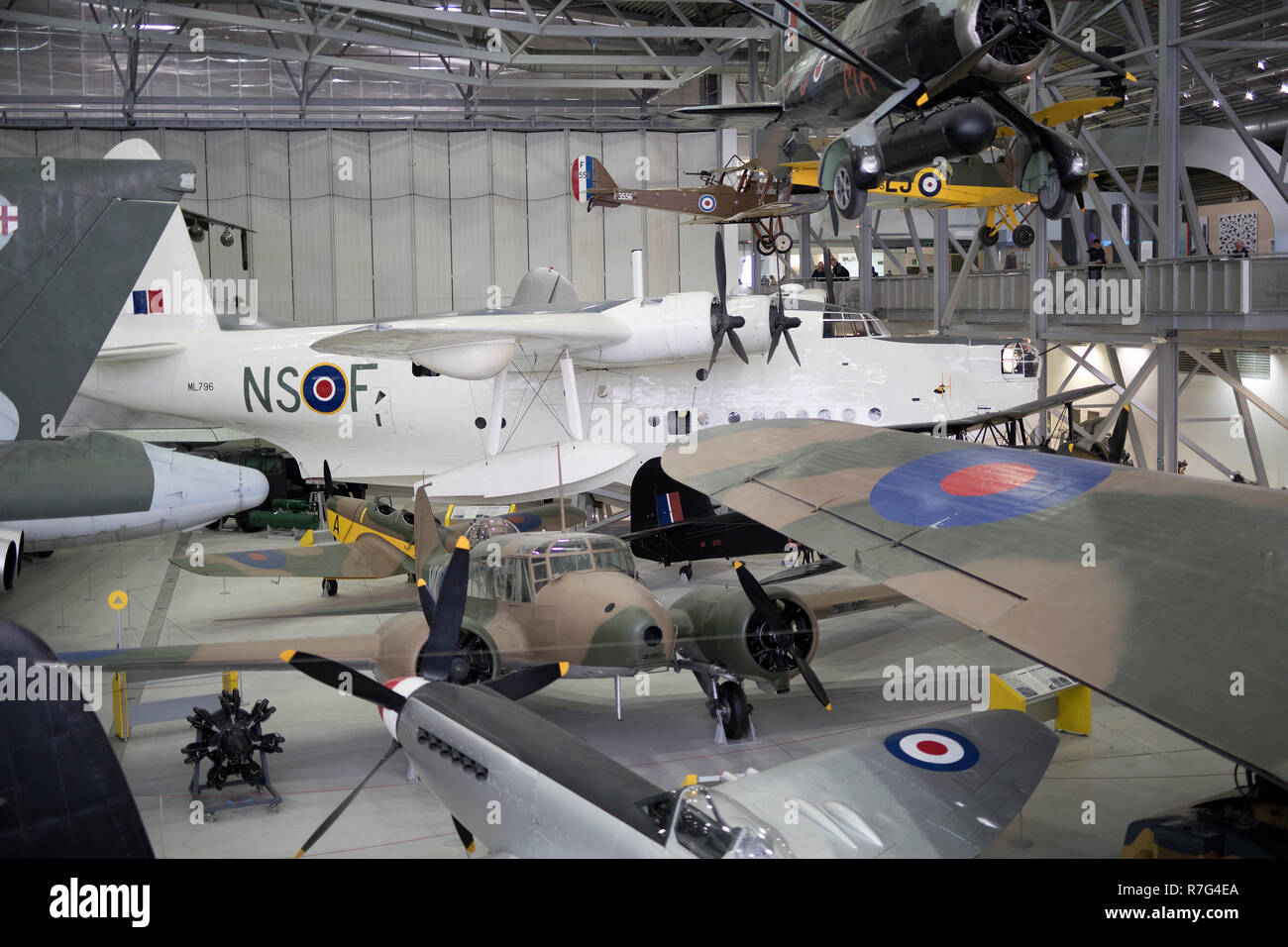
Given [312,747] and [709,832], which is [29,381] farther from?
[709,832]

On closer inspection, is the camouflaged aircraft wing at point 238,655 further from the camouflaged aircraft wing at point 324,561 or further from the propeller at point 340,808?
the camouflaged aircraft wing at point 324,561

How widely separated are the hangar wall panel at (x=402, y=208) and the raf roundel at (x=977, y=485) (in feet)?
74.1

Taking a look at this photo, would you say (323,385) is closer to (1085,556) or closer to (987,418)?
(987,418)

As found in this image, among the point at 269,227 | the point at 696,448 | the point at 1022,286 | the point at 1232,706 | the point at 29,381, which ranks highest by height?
the point at 269,227

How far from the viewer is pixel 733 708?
746 centimetres

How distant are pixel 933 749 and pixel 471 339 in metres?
8.48

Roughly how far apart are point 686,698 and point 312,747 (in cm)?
260

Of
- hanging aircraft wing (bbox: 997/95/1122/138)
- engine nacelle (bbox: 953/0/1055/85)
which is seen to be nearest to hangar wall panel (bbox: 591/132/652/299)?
hanging aircraft wing (bbox: 997/95/1122/138)

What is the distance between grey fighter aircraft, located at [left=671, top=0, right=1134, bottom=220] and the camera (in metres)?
6.79

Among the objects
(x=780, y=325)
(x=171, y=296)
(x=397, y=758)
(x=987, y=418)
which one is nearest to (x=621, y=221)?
(x=171, y=296)

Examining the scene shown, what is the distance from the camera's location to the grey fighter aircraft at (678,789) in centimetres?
385

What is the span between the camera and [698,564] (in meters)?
11.6

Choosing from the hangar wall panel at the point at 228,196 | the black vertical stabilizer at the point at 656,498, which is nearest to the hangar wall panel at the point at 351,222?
the hangar wall panel at the point at 228,196
